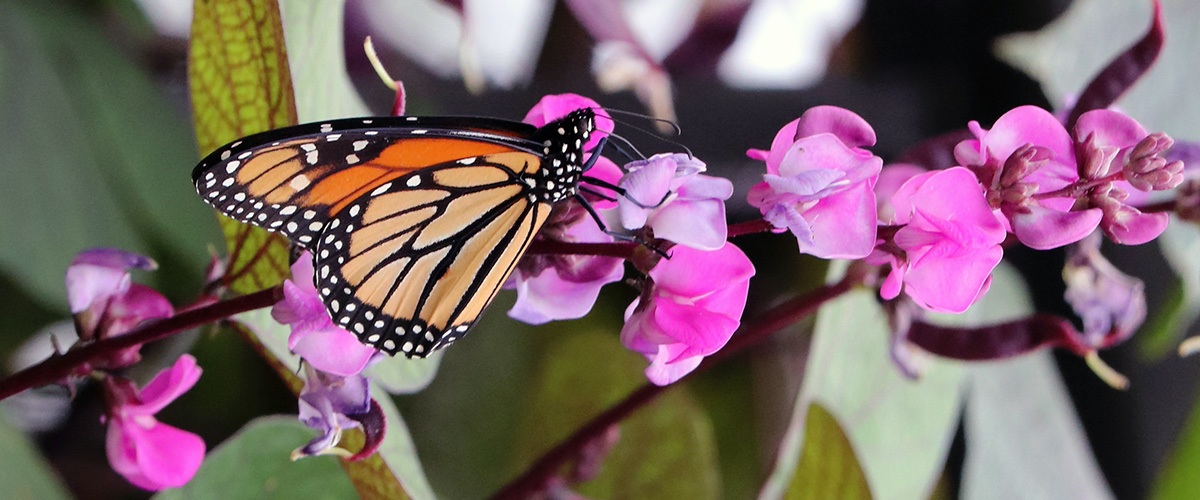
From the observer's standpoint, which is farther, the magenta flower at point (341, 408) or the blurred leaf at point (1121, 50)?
the blurred leaf at point (1121, 50)

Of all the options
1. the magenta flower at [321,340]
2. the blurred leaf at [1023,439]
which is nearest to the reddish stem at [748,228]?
the magenta flower at [321,340]

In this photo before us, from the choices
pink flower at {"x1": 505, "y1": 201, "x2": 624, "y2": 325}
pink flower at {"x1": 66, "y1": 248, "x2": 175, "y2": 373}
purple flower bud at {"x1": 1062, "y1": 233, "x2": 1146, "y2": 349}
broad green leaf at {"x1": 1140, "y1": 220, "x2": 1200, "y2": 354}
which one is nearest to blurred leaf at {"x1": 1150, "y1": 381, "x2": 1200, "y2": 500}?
broad green leaf at {"x1": 1140, "y1": 220, "x2": 1200, "y2": 354}

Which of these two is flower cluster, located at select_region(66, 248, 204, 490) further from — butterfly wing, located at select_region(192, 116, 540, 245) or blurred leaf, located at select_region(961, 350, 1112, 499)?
blurred leaf, located at select_region(961, 350, 1112, 499)

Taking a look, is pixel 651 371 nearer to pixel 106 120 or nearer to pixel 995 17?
pixel 106 120

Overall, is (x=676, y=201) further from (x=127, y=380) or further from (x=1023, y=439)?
(x=1023, y=439)

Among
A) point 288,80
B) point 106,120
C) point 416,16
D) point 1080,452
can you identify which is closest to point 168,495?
point 288,80

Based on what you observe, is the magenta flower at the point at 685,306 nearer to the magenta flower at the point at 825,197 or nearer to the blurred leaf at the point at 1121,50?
the magenta flower at the point at 825,197
